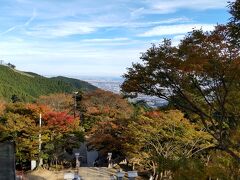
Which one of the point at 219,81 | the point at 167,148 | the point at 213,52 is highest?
the point at 213,52

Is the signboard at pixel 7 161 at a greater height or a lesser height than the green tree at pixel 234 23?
lesser

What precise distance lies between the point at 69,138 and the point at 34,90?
44434 mm

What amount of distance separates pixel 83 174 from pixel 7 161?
48.6 feet

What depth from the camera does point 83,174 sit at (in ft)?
79.3

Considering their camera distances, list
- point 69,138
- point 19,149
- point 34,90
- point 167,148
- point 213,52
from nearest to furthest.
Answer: point 213,52
point 167,148
point 19,149
point 69,138
point 34,90

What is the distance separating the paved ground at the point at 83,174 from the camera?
23.4 meters

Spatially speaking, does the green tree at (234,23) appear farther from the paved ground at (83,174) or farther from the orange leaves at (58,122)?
the orange leaves at (58,122)

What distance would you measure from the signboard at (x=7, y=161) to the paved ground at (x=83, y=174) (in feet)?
42.8

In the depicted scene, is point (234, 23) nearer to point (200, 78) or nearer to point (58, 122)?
point (200, 78)

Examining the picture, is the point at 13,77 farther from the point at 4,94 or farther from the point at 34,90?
the point at 4,94

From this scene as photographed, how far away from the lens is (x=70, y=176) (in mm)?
10328

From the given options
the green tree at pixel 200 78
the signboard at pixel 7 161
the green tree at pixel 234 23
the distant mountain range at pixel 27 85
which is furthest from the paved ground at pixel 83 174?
the distant mountain range at pixel 27 85

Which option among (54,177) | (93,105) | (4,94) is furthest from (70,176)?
(4,94)

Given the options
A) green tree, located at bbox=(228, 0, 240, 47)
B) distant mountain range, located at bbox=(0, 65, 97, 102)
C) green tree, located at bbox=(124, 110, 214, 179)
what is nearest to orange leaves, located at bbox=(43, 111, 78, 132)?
green tree, located at bbox=(124, 110, 214, 179)
